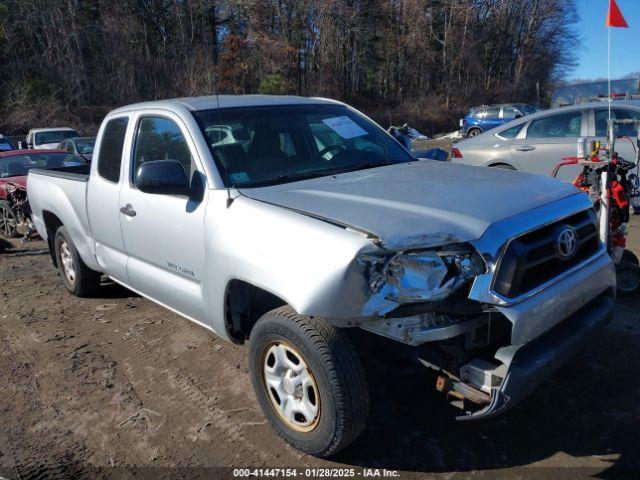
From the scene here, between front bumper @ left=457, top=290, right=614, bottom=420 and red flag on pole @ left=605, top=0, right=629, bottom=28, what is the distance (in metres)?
2.63

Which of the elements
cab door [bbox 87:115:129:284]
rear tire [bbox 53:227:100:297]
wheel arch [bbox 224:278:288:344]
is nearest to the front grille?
wheel arch [bbox 224:278:288:344]

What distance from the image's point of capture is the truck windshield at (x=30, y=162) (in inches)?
410

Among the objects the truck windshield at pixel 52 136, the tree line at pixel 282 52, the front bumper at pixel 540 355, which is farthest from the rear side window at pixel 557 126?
the tree line at pixel 282 52

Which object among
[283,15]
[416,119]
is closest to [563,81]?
[416,119]

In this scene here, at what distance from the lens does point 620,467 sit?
2.89m

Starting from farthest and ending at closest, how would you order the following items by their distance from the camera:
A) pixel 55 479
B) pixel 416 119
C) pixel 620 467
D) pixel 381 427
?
pixel 416 119, pixel 381 427, pixel 55 479, pixel 620 467

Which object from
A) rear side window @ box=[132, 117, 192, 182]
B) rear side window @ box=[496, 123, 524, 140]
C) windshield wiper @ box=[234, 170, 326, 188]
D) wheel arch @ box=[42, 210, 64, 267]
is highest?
rear side window @ box=[132, 117, 192, 182]

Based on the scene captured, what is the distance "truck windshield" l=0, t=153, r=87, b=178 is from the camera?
1041 cm

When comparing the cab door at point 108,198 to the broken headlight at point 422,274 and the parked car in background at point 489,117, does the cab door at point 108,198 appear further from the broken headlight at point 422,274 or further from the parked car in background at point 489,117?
the parked car in background at point 489,117

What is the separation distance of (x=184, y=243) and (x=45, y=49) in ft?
120

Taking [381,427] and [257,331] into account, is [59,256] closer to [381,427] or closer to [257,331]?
[257,331]

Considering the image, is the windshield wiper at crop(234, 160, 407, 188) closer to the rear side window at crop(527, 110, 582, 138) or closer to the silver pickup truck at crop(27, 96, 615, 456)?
the silver pickup truck at crop(27, 96, 615, 456)

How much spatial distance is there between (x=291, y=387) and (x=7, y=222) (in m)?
8.35

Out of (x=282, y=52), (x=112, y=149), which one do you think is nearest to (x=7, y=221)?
(x=112, y=149)
